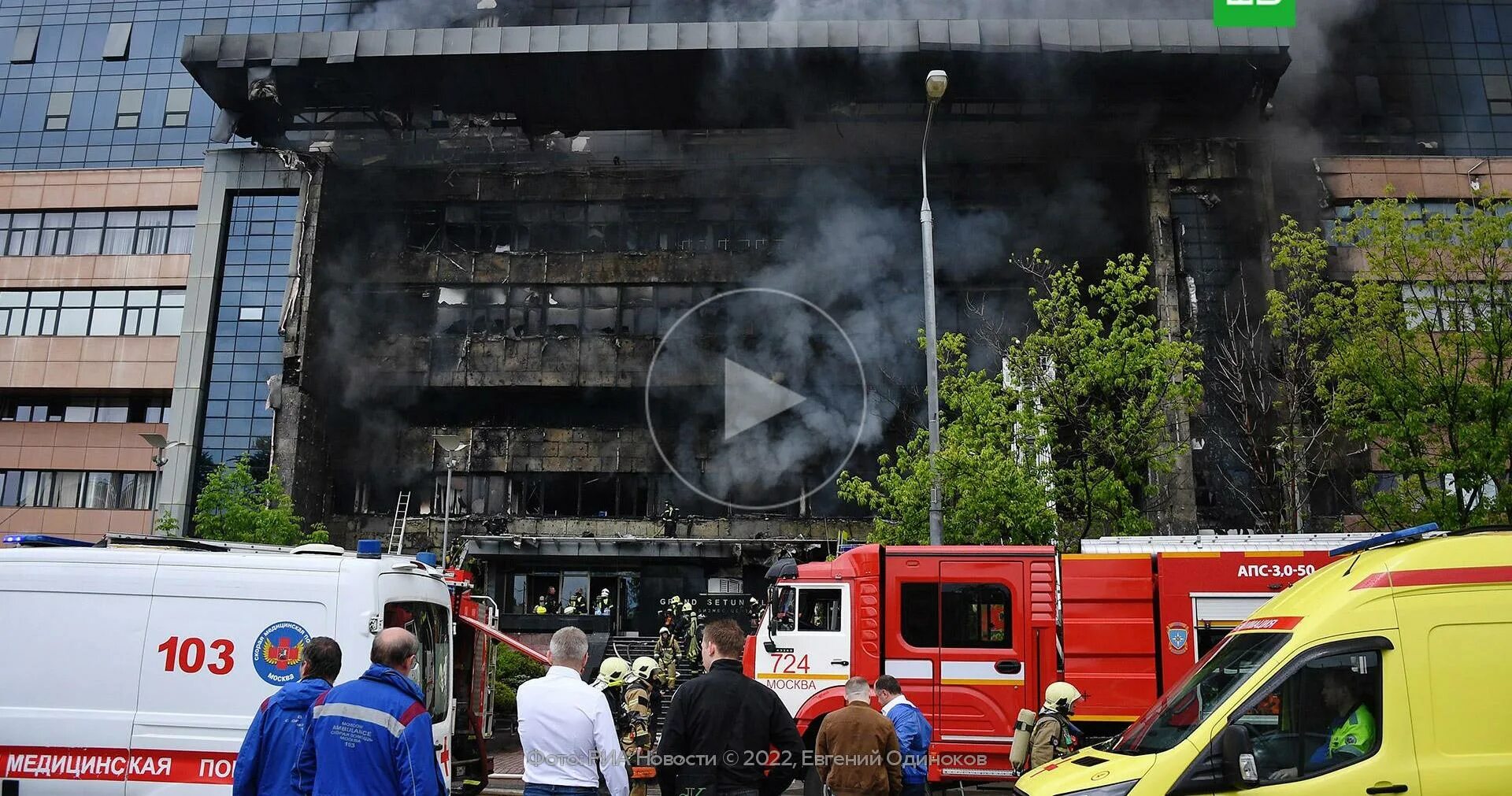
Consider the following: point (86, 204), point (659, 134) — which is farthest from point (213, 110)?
point (659, 134)

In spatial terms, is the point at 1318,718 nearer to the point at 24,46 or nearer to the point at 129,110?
the point at 129,110

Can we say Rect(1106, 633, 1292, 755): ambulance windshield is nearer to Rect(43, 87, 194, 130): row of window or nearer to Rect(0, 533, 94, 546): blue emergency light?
Rect(0, 533, 94, 546): blue emergency light

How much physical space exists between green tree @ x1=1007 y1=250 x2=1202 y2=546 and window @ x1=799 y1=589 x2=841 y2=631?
6.18m

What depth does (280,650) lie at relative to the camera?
747 centimetres

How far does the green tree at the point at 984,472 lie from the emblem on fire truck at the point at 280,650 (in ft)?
38.4

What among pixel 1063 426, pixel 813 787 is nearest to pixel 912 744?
pixel 813 787

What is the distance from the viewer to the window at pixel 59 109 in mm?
39969

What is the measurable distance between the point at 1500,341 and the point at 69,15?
5044 centimetres

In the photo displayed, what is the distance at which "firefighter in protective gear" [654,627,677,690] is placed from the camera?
50.5 feet

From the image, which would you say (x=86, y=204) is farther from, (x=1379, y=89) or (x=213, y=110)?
(x=1379, y=89)

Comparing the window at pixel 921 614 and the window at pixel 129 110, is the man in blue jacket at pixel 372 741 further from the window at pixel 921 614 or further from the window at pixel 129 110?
the window at pixel 129 110

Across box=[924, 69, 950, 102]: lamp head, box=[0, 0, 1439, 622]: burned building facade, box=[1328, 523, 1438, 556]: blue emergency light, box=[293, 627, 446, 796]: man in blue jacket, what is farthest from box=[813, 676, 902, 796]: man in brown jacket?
box=[0, 0, 1439, 622]: burned building facade

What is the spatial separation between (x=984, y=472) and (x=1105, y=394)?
2717 mm
